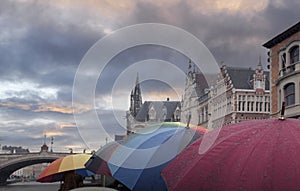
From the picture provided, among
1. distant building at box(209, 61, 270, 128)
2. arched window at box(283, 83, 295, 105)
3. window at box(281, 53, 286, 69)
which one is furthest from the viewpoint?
distant building at box(209, 61, 270, 128)

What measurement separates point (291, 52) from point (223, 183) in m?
33.2

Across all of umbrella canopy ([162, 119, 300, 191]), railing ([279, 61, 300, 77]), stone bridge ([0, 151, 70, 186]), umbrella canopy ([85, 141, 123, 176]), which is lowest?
stone bridge ([0, 151, 70, 186])

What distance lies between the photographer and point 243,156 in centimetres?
498

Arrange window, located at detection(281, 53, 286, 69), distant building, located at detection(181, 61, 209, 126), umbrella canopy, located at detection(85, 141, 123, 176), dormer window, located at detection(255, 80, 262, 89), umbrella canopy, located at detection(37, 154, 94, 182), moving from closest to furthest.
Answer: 1. umbrella canopy, located at detection(85, 141, 123, 176)
2. umbrella canopy, located at detection(37, 154, 94, 182)
3. window, located at detection(281, 53, 286, 69)
4. dormer window, located at detection(255, 80, 262, 89)
5. distant building, located at detection(181, 61, 209, 126)

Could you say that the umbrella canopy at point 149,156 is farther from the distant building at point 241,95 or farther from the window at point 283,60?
the distant building at point 241,95

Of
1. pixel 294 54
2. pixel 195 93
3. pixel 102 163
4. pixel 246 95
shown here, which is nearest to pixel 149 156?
pixel 102 163

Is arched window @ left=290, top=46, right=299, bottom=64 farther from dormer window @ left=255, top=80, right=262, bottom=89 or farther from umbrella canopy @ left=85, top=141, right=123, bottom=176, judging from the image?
umbrella canopy @ left=85, top=141, right=123, bottom=176

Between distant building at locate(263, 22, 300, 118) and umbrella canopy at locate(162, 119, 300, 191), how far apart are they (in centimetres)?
2844

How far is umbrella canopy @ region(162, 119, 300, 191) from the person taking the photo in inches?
181

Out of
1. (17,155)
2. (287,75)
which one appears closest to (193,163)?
(287,75)

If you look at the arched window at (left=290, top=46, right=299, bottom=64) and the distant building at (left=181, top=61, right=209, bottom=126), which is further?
the distant building at (left=181, top=61, right=209, bottom=126)

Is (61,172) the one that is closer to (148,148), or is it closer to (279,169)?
(148,148)

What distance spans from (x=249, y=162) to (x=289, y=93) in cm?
3143

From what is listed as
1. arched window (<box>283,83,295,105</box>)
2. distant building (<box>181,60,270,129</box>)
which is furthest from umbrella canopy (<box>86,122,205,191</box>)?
distant building (<box>181,60,270,129</box>)
